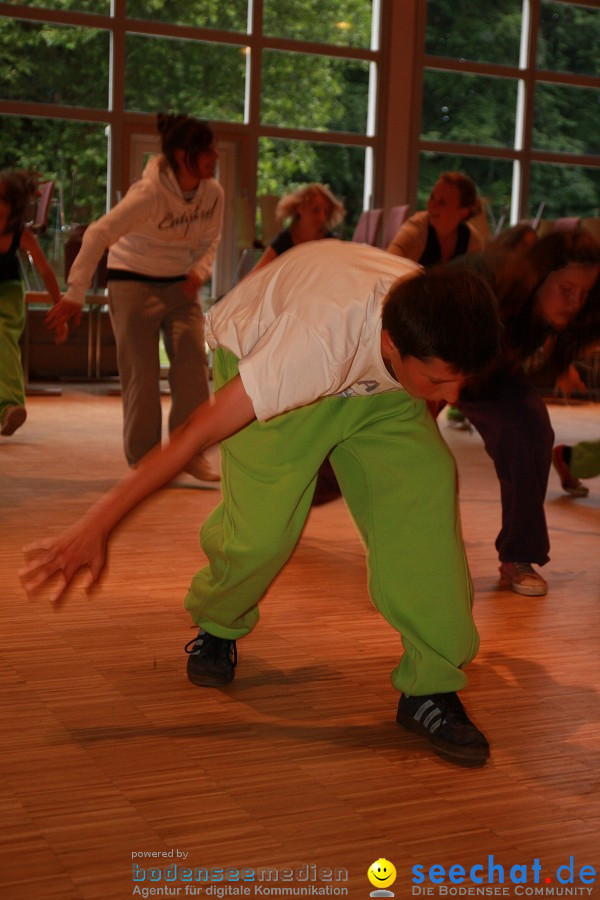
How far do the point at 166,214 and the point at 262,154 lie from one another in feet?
20.1

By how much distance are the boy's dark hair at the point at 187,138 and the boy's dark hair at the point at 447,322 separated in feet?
9.26

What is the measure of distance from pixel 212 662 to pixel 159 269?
8.42 feet

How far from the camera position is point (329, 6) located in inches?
417

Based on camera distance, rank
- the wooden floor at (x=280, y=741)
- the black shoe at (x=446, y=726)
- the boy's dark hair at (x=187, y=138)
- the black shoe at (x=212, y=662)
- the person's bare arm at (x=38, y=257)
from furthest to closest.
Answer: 1. the person's bare arm at (x=38, y=257)
2. the boy's dark hair at (x=187, y=138)
3. the black shoe at (x=212, y=662)
4. the black shoe at (x=446, y=726)
5. the wooden floor at (x=280, y=741)

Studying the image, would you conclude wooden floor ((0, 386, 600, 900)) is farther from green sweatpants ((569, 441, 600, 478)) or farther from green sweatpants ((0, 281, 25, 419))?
green sweatpants ((0, 281, 25, 419))

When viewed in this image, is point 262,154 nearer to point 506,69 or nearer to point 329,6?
point 329,6

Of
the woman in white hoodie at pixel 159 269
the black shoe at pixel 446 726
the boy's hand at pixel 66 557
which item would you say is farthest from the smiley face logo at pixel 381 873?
the woman in white hoodie at pixel 159 269

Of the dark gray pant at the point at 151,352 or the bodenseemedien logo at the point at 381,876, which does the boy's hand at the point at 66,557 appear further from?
the dark gray pant at the point at 151,352

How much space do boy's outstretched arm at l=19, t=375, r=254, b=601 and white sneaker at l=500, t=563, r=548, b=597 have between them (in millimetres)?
1686

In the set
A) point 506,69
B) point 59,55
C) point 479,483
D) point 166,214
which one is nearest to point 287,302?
point 166,214

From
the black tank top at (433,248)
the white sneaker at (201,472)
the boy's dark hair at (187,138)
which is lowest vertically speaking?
the white sneaker at (201,472)

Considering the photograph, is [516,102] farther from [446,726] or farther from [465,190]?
[446,726]

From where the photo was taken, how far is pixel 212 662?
2.50 m

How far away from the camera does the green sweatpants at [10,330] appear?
18.0 feet
